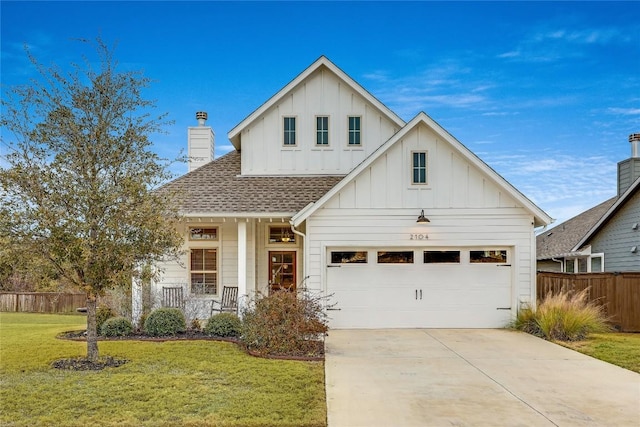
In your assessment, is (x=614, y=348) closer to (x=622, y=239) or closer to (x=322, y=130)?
(x=622, y=239)

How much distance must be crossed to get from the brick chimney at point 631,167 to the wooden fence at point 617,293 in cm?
528

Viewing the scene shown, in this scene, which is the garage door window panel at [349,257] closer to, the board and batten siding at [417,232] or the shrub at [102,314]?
the board and batten siding at [417,232]

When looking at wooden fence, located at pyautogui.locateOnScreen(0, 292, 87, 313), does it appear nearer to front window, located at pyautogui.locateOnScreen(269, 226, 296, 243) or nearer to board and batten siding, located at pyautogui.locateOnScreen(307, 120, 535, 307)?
front window, located at pyautogui.locateOnScreen(269, 226, 296, 243)

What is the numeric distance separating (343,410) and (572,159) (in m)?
17.2

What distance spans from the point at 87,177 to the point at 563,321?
9939mm

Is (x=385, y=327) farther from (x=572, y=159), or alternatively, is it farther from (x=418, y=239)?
(x=572, y=159)

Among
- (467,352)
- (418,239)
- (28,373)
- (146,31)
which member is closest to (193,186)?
(146,31)

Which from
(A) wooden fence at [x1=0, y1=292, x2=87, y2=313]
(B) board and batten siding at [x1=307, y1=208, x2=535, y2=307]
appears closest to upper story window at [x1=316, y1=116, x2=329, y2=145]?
(B) board and batten siding at [x1=307, y1=208, x2=535, y2=307]

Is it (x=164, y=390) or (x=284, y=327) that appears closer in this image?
(x=164, y=390)

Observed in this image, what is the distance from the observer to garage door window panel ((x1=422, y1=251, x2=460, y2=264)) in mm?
13477

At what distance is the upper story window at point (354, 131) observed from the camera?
1594 cm

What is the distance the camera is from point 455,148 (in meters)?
13.1

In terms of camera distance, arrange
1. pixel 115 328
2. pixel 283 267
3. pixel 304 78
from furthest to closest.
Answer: pixel 304 78, pixel 283 267, pixel 115 328

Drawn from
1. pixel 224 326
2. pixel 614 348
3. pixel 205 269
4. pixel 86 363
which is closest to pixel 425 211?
pixel 614 348
